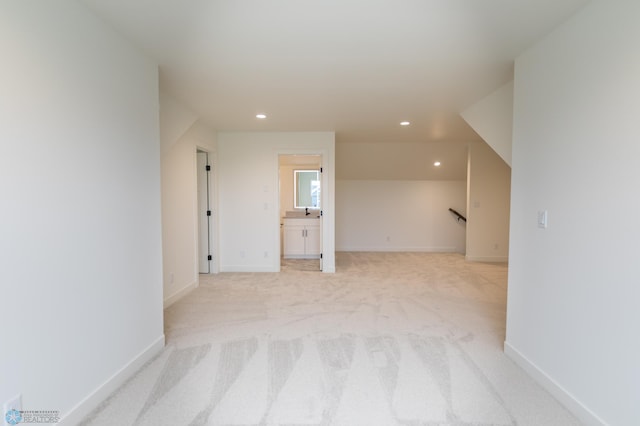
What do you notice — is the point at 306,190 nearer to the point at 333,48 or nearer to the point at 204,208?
the point at 204,208

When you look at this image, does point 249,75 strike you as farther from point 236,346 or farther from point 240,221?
point 240,221

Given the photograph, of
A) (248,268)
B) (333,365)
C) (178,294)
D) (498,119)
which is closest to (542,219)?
(498,119)

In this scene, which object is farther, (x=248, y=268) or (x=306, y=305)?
(x=248, y=268)

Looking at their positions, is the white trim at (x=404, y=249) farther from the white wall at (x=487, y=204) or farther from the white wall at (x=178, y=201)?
the white wall at (x=178, y=201)

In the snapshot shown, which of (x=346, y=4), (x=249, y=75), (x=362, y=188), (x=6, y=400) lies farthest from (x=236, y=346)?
(x=362, y=188)

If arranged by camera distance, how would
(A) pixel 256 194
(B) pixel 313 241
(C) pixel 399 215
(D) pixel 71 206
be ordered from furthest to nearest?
(C) pixel 399 215 < (B) pixel 313 241 < (A) pixel 256 194 < (D) pixel 71 206

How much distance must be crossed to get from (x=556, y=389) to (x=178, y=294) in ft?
12.5

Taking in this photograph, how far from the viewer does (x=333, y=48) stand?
2.28m

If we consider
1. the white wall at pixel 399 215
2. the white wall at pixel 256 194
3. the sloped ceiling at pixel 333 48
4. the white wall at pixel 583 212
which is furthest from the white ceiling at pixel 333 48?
the white wall at pixel 399 215

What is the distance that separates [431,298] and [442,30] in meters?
3.02

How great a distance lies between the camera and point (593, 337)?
175cm

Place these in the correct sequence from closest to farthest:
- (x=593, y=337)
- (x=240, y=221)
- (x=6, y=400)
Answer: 1. (x=6, y=400)
2. (x=593, y=337)
3. (x=240, y=221)

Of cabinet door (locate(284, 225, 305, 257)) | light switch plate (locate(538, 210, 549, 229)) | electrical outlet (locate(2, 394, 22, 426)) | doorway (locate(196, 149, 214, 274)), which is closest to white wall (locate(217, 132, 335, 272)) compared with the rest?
doorway (locate(196, 149, 214, 274))

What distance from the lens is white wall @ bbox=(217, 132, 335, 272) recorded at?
17.0 feet
